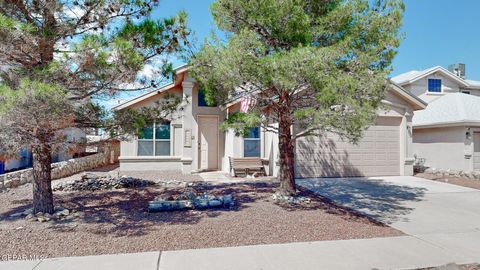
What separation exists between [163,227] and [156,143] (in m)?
8.46

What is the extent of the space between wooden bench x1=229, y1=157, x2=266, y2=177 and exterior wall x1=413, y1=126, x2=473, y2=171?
30.3 feet

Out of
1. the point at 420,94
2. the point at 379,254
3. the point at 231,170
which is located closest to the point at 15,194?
the point at 231,170

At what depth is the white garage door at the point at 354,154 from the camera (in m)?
11.6

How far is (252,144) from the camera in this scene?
12633 millimetres

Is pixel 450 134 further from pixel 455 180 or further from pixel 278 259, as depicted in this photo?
pixel 278 259

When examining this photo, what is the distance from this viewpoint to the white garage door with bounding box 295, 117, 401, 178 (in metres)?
11.6

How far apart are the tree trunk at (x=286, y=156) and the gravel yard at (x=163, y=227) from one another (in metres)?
0.61

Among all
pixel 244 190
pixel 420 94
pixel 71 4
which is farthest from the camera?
pixel 420 94

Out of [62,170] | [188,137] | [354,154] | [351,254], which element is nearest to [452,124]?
[354,154]

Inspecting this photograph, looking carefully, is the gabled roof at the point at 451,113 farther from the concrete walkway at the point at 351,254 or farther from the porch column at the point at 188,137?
the porch column at the point at 188,137

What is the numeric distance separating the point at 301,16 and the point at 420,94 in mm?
16675

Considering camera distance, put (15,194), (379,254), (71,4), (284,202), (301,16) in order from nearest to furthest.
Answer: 1. (379,254)
2. (71,4)
3. (301,16)
4. (284,202)
5. (15,194)

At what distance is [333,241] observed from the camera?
16.2 ft

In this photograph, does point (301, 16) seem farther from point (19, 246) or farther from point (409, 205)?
point (19, 246)
